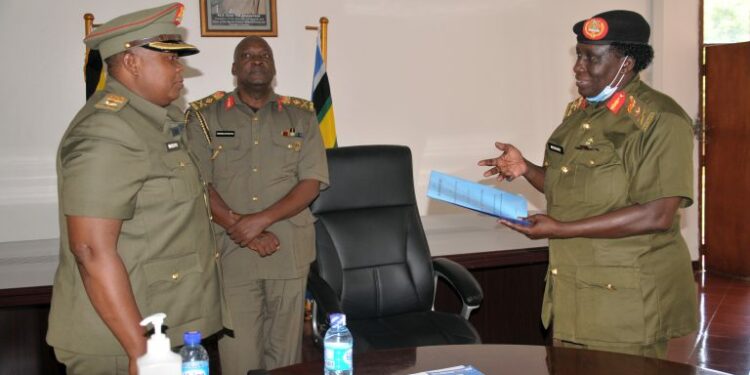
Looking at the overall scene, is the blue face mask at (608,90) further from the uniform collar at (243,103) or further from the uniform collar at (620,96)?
the uniform collar at (243,103)

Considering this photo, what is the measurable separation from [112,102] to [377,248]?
1486mm

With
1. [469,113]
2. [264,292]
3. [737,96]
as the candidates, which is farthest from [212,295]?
[737,96]

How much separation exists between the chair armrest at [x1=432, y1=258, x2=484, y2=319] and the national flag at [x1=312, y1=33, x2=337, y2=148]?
1294mm

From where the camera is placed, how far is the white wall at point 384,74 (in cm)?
406

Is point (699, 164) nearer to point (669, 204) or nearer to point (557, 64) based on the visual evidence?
point (557, 64)

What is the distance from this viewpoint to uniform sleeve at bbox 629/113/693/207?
7.13ft

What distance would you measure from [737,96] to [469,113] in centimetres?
235

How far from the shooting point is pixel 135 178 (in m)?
1.80

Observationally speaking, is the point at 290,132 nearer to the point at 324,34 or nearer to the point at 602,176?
the point at 602,176

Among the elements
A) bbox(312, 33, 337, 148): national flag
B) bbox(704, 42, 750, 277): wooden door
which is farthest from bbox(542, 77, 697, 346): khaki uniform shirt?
bbox(704, 42, 750, 277): wooden door

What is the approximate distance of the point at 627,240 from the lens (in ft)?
7.42

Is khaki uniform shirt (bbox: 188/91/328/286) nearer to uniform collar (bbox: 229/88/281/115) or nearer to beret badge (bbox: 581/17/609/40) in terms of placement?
uniform collar (bbox: 229/88/281/115)

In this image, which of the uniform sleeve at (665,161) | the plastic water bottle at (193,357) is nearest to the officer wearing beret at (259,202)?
the uniform sleeve at (665,161)

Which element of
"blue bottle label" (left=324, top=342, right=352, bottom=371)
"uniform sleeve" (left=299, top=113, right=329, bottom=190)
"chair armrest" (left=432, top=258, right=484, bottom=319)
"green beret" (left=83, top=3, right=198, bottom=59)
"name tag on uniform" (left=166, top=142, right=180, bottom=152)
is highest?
"green beret" (left=83, top=3, right=198, bottom=59)
